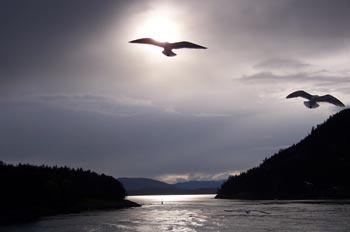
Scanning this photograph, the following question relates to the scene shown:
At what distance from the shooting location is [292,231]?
74.0 m

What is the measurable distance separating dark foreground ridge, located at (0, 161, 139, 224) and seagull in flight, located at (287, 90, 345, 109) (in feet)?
291

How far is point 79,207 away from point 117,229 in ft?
273

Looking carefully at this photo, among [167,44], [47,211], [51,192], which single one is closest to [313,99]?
[167,44]

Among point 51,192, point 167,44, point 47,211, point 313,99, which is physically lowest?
point 47,211

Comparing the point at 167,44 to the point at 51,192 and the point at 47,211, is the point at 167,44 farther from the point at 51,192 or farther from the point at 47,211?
the point at 51,192

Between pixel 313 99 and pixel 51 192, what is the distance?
12589 centimetres

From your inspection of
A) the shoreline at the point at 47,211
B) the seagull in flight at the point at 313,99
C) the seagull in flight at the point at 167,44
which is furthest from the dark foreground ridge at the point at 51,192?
the seagull in flight at the point at 167,44

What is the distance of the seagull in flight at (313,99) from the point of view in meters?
32.2

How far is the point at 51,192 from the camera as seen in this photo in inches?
5920

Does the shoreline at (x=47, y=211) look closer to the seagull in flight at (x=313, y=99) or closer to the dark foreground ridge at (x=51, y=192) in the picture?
the dark foreground ridge at (x=51, y=192)

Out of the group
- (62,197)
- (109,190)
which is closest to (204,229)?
(62,197)

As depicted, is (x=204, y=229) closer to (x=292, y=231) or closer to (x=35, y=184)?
(x=292, y=231)

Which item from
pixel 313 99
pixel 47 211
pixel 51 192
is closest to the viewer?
pixel 313 99

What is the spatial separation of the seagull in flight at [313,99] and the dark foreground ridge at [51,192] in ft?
291
